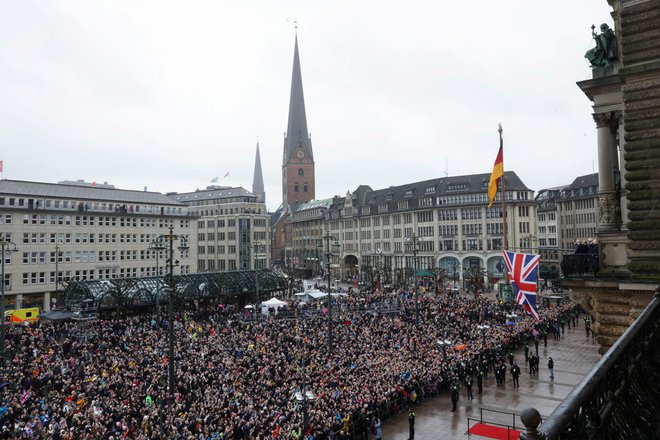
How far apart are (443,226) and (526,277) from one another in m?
69.7

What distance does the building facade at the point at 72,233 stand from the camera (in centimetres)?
6072

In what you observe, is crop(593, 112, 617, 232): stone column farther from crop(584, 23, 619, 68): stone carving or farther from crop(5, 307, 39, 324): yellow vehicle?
crop(5, 307, 39, 324): yellow vehicle

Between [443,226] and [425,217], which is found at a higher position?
[425,217]

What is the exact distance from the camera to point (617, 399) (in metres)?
3.93

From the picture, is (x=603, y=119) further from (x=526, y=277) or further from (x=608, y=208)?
(x=526, y=277)

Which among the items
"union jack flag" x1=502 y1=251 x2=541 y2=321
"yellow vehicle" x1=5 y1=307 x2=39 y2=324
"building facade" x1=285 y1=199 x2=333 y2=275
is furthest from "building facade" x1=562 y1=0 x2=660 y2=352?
"building facade" x1=285 y1=199 x2=333 y2=275

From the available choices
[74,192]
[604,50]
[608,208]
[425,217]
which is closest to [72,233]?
[74,192]

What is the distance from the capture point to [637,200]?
12.9 metres

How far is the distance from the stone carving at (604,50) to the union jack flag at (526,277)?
8022 mm

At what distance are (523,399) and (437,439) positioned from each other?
7563mm

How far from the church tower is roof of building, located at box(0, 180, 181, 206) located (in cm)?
7556

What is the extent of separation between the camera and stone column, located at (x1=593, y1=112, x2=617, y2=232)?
16641 mm

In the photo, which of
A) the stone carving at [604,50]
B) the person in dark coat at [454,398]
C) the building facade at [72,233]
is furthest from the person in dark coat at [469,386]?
the building facade at [72,233]

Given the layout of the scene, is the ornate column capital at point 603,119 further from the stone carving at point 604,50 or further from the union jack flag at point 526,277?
the union jack flag at point 526,277
